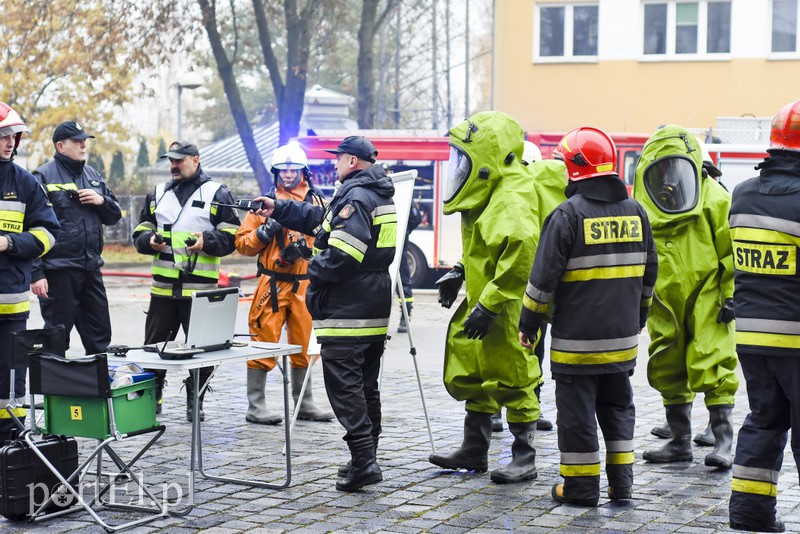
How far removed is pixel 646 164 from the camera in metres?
7.40

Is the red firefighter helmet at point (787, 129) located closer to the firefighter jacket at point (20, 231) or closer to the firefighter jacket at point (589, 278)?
the firefighter jacket at point (589, 278)

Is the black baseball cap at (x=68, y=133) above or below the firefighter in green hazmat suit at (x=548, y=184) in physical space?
above

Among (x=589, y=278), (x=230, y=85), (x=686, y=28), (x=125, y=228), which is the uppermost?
(x=686, y=28)

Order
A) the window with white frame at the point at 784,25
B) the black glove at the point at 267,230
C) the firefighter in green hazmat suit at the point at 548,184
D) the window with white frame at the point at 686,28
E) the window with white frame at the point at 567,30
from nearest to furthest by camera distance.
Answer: the firefighter in green hazmat suit at the point at 548,184
the black glove at the point at 267,230
the window with white frame at the point at 784,25
the window with white frame at the point at 686,28
the window with white frame at the point at 567,30

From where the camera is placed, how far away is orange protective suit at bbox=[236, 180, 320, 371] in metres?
8.49

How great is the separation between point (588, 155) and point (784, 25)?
25138mm

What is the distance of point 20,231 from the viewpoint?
22.8 feet

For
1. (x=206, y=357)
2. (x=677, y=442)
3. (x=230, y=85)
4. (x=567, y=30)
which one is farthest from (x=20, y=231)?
(x=567, y=30)

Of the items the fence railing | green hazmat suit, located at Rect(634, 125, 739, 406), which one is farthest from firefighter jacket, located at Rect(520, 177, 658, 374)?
the fence railing

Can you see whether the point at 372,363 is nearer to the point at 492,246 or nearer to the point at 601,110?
the point at 492,246

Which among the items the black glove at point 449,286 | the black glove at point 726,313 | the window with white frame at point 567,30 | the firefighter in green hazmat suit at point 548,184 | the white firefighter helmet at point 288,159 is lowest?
the black glove at point 726,313

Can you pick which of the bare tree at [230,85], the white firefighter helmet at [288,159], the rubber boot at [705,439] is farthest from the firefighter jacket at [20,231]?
the bare tree at [230,85]

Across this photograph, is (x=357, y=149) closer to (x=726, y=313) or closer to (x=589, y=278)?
(x=589, y=278)

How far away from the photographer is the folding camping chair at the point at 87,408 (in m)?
5.64
